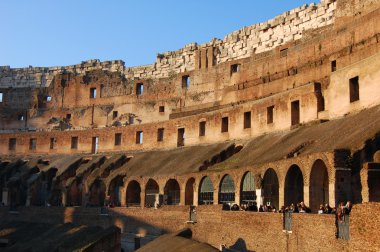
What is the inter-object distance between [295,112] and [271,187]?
6.61 m

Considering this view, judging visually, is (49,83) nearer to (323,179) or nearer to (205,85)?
(205,85)

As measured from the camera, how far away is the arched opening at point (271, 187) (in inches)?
993

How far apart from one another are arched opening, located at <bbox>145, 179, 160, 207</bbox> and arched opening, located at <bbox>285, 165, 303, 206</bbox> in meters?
13.0

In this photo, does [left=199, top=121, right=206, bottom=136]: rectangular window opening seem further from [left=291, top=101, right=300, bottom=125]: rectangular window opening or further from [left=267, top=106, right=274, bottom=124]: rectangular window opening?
[left=291, top=101, right=300, bottom=125]: rectangular window opening

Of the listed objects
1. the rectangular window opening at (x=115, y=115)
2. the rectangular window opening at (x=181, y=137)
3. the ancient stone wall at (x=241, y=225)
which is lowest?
the ancient stone wall at (x=241, y=225)

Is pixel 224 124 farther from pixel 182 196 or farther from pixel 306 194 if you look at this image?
pixel 306 194

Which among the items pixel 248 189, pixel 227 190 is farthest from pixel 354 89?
pixel 227 190

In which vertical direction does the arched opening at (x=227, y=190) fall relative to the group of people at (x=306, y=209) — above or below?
above

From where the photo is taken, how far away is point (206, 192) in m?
30.2

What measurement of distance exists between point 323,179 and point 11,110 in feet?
134

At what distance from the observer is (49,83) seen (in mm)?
55812

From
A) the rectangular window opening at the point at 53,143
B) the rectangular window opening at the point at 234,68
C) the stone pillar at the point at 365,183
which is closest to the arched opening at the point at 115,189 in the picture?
the rectangular window opening at the point at 53,143

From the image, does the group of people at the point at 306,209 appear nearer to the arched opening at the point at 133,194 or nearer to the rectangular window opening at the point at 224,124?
the rectangular window opening at the point at 224,124

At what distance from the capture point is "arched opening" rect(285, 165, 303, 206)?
23.9 metres
